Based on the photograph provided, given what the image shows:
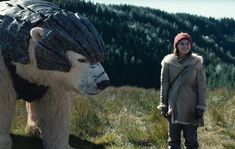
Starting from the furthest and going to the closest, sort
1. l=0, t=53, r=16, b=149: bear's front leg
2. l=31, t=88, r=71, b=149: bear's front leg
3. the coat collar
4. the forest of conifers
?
the forest of conifers < the coat collar < l=31, t=88, r=71, b=149: bear's front leg < l=0, t=53, r=16, b=149: bear's front leg

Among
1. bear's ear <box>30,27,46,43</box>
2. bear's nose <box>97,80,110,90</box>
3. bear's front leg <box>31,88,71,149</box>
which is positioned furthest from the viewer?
bear's front leg <box>31,88,71,149</box>

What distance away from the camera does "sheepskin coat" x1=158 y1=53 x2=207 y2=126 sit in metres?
5.41

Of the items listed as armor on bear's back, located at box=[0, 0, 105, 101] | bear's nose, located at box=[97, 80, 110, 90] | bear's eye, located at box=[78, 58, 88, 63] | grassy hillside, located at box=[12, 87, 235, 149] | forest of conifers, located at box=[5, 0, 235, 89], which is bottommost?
forest of conifers, located at box=[5, 0, 235, 89]

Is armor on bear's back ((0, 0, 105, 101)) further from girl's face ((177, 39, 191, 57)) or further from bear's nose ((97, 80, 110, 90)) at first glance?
girl's face ((177, 39, 191, 57))

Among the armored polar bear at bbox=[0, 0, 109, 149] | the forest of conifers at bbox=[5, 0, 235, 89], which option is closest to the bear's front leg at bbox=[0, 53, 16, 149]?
the armored polar bear at bbox=[0, 0, 109, 149]

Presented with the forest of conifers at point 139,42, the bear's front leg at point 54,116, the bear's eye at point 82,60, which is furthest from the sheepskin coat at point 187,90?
the forest of conifers at point 139,42

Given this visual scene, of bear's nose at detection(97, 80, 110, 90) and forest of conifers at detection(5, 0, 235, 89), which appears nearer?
bear's nose at detection(97, 80, 110, 90)

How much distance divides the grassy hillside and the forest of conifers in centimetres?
3397

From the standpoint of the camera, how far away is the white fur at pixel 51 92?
4.10 meters

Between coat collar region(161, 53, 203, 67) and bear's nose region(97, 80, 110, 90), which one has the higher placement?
bear's nose region(97, 80, 110, 90)

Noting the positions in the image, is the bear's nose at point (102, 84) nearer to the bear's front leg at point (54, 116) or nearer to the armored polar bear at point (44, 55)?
the armored polar bear at point (44, 55)

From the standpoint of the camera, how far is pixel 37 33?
4.17m

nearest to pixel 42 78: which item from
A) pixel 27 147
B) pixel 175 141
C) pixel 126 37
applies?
pixel 27 147

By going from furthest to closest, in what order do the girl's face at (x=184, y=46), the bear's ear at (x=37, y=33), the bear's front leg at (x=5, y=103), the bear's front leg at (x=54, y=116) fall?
the girl's face at (x=184, y=46)
the bear's front leg at (x=54, y=116)
the bear's front leg at (x=5, y=103)
the bear's ear at (x=37, y=33)
